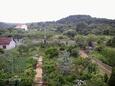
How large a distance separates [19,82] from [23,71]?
12.2 ft

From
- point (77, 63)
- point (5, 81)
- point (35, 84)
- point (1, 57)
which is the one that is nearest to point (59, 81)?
point (35, 84)

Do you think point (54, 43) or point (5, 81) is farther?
point (54, 43)

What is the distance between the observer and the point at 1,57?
1000 inches

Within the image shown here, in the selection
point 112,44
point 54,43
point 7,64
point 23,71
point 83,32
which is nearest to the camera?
point 23,71

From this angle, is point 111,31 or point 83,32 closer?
point 111,31

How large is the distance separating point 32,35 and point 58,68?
30.9m

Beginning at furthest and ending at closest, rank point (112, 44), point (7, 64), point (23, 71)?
point (112, 44) < point (7, 64) < point (23, 71)

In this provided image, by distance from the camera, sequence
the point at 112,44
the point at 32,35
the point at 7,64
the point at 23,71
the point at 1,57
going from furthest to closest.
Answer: the point at 32,35 < the point at 112,44 < the point at 1,57 < the point at 7,64 < the point at 23,71

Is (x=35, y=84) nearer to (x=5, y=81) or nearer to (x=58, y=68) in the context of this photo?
(x=5, y=81)

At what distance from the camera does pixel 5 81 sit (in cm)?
1730

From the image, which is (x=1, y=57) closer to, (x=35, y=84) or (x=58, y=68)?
(x=58, y=68)

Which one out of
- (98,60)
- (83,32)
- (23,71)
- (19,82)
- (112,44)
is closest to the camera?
(19,82)

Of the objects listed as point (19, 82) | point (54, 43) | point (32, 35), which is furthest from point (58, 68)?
point (32, 35)

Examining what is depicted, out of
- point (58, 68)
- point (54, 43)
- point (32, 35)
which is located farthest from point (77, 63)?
point (32, 35)
